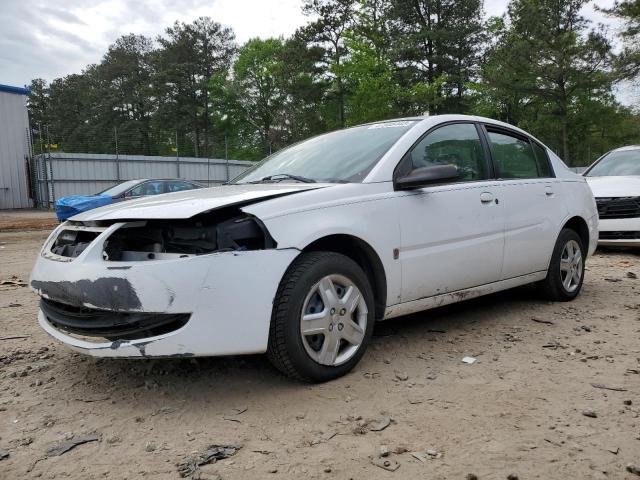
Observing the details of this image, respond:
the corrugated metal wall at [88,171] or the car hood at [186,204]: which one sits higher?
the corrugated metal wall at [88,171]

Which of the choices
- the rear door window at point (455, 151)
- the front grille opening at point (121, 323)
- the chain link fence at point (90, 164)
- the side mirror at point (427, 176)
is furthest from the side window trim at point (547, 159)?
the chain link fence at point (90, 164)

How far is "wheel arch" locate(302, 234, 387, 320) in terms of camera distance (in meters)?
3.04

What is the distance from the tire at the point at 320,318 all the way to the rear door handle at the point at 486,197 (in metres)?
1.29

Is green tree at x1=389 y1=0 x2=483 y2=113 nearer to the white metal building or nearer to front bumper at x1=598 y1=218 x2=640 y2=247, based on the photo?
the white metal building

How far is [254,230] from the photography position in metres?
2.69

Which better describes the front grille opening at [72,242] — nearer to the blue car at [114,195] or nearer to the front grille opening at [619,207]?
the front grille opening at [619,207]

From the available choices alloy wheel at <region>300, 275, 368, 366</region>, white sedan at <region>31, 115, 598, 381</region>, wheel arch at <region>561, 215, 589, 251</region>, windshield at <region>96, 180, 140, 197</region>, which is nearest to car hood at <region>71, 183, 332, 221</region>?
white sedan at <region>31, 115, 598, 381</region>

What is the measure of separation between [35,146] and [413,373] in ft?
77.0

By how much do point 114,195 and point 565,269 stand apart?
9.82 m

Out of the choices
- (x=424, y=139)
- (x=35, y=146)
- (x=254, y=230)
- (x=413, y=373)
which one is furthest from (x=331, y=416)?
(x=35, y=146)

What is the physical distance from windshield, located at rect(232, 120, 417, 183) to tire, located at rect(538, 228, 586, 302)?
6.23 feet

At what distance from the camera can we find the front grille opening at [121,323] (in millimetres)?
2541

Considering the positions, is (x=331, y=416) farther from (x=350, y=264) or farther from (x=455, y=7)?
(x=455, y=7)

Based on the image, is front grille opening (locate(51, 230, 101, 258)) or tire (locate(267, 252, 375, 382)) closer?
tire (locate(267, 252, 375, 382))
